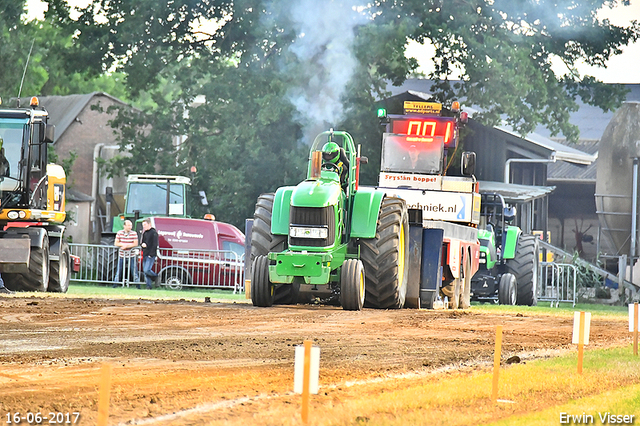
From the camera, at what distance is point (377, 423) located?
21.0 ft

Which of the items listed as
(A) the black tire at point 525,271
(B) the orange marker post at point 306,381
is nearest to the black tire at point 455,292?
(A) the black tire at point 525,271

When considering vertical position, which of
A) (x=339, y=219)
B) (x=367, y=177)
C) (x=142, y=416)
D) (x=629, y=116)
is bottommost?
(x=142, y=416)

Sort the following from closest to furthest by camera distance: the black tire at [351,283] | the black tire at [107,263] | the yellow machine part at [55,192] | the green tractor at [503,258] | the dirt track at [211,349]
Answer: the dirt track at [211,349] → the black tire at [351,283] → the yellow machine part at [55,192] → the green tractor at [503,258] → the black tire at [107,263]

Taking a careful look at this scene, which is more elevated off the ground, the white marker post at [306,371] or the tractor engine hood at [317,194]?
the tractor engine hood at [317,194]

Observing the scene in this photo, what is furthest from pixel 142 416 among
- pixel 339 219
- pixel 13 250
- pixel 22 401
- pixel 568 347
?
pixel 13 250

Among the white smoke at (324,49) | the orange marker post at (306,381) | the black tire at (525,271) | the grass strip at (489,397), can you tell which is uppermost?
the white smoke at (324,49)

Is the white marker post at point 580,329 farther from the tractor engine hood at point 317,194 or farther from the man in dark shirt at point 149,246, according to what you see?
the man in dark shirt at point 149,246

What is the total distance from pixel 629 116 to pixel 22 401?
90.0 ft

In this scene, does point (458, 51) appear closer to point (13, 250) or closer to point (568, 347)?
point (13, 250)

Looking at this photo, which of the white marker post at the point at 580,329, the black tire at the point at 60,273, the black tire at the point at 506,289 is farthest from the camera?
the black tire at the point at 506,289

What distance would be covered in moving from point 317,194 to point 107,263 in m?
14.7

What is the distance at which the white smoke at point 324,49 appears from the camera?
1135 inches

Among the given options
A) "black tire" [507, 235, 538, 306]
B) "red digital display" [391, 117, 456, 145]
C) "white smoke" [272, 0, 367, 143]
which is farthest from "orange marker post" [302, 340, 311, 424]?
"white smoke" [272, 0, 367, 143]

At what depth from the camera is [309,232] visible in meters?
15.4
